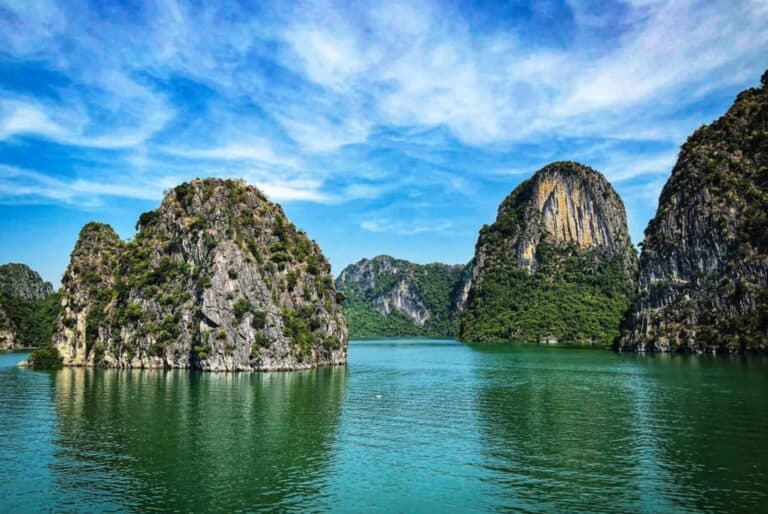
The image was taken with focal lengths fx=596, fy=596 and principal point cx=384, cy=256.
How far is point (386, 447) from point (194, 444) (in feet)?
44.9

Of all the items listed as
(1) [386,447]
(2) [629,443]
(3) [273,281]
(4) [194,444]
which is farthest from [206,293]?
(2) [629,443]

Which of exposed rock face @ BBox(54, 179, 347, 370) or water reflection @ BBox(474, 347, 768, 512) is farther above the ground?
exposed rock face @ BBox(54, 179, 347, 370)

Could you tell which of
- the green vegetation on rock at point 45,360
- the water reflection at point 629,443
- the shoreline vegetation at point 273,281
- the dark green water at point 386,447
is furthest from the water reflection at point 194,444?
the green vegetation on rock at point 45,360

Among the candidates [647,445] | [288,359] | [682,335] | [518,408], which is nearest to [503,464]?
[647,445]

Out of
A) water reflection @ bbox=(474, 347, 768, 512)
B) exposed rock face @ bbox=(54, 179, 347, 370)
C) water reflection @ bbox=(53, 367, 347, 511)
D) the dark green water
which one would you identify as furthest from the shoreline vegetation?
water reflection @ bbox=(474, 347, 768, 512)

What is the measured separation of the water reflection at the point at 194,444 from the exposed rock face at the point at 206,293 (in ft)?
72.0

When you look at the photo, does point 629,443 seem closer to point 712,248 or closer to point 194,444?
point 194,444

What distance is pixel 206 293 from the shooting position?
319 ft

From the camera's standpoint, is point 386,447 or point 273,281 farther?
point 273,281

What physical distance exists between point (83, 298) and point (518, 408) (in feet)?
308

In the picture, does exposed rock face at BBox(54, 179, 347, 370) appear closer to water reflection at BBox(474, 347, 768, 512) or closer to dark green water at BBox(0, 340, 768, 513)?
dark green water at BBox(0, 340, 768, 513)

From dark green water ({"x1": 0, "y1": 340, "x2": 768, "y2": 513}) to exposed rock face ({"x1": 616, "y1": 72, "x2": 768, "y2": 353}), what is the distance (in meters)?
63.7

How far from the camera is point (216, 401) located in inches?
2456

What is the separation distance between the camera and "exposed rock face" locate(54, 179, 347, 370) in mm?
97500
